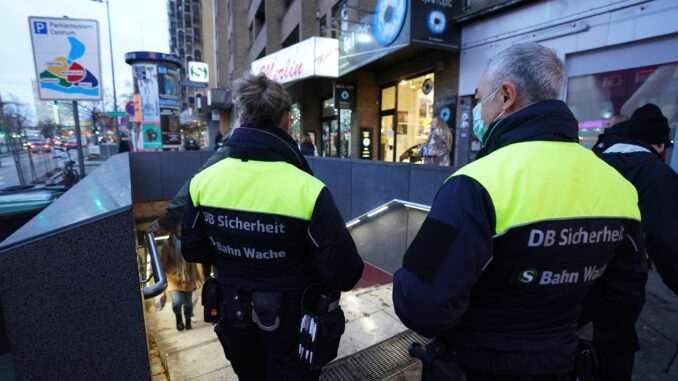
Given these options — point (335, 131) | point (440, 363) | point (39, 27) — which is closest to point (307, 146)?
point (335, 131)

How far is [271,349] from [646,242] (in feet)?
7.29

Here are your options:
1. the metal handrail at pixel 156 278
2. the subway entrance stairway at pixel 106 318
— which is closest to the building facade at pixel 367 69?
the metal handrail at pixel 156 278

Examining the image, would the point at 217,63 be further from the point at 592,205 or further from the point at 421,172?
the point at 592,205

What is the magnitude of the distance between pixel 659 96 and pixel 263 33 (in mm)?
20278

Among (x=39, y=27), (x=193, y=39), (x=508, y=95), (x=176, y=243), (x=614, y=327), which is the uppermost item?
(x=193, y=39)

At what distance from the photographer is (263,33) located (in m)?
21.3

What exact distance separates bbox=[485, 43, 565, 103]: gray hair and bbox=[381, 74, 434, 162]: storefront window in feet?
27.3

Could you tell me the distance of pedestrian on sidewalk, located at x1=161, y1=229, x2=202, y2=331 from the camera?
4.23 metres

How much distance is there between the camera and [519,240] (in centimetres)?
113

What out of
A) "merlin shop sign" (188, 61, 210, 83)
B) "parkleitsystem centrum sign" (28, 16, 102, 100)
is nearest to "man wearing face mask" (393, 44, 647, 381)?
"parkleitsystem centrum sign" (28, 16, 102, 100)

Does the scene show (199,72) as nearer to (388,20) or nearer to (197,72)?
(197,72)

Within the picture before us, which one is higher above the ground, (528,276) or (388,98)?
(388,98)

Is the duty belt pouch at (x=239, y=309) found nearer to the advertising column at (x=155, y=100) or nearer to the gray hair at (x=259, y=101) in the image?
the gray hair at (x=259, y=101)

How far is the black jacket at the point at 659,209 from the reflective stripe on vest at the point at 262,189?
1968 millimetres
